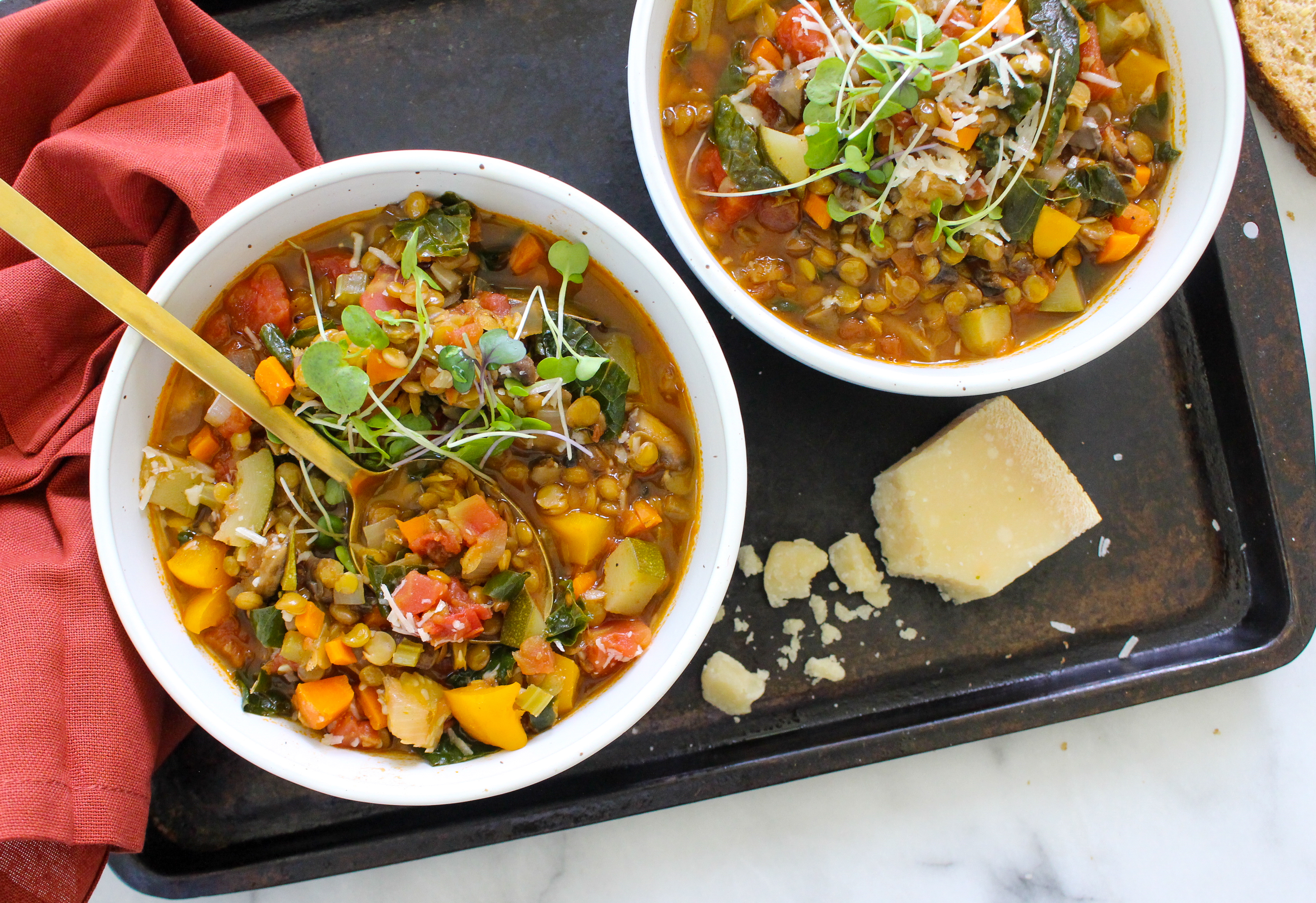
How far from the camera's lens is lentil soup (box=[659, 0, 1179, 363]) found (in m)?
2.48

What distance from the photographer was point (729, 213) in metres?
2.68

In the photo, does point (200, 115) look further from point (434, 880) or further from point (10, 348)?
point (434, 880)

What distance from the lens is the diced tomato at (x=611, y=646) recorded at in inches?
95.3

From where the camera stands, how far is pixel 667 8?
8.52ft

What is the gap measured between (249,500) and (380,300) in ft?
2.01

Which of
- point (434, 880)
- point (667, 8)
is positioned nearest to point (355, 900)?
point (434, 880)

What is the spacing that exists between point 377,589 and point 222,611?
439 millimetres

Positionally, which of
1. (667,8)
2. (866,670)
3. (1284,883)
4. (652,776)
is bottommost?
(1284,883)

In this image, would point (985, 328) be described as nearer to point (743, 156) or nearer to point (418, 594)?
point (743, 156)

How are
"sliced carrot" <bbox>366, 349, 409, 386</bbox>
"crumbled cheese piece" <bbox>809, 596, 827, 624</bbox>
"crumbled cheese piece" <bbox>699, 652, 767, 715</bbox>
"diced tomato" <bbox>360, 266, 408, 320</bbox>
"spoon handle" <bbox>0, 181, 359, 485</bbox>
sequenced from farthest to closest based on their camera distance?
"crumbled cheese piece" <bbox>809, 596, 827, 624</bbox>
"crumbled cheese piece" <bbox>699, 652, 767, 715</bbox>
"diced tomato" <bbox>360, 266, 408, 320</bbox>
"sliced carrot" <bbox>366, 349, 409, 386</bbox>
"spoon handle" <bbox>0, 181, 359, 485</bbox>

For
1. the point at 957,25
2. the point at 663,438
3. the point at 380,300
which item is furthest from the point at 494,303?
the point at 957,25

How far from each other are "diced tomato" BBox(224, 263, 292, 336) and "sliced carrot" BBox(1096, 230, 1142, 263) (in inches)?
93.1

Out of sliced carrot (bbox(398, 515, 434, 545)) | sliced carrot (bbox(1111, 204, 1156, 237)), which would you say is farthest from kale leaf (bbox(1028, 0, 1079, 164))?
sliced carrot (bbox(398, 515, 434, 545))

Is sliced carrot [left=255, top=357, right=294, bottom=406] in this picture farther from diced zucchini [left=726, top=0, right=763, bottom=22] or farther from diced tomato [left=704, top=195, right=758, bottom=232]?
diced zucchini [left=726, top=0, right=763, bottom=22]
